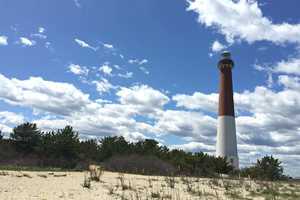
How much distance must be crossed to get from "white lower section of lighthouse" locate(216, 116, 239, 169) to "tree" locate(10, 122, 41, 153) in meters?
19.1

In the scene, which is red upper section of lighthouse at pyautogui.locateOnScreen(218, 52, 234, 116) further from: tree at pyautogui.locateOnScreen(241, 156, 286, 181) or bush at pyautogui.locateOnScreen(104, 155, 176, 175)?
bush at pyautogui.locateOnScreen(104, 155, 176, 175)

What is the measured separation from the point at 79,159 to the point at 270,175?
17.8 m

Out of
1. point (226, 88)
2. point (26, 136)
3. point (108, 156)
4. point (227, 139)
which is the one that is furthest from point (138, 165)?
point (226, 88)

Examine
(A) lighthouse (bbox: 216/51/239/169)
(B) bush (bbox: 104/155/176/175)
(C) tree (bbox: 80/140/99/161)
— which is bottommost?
(B) bush (bbox: 104/155/176/175)

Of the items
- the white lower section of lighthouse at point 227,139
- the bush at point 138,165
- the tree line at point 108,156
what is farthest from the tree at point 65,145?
the white lower section of lighthouse at point 227,139

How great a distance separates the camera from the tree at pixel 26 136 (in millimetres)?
46844

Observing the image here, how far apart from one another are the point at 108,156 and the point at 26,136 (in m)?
9.48

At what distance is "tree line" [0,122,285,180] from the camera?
122 feet

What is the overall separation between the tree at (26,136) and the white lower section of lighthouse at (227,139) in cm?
1915

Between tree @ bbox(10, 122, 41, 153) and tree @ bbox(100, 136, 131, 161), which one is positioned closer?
tree @ bbox(100, 136, 131, 161)

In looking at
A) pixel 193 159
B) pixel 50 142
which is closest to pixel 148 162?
pixel 193 159

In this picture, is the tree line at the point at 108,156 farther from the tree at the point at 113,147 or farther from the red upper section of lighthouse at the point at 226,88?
the red upper section of lighthouse at the point at 226,88

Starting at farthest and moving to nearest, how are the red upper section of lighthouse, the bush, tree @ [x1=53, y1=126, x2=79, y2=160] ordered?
the red upper section of lighthouse → tree @ [x1=53, y1=126, x2=79, y2=160] → the bush

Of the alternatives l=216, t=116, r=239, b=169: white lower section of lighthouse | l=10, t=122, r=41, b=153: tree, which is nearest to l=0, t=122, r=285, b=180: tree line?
l=10, t=122, r=41, b=153: tree
